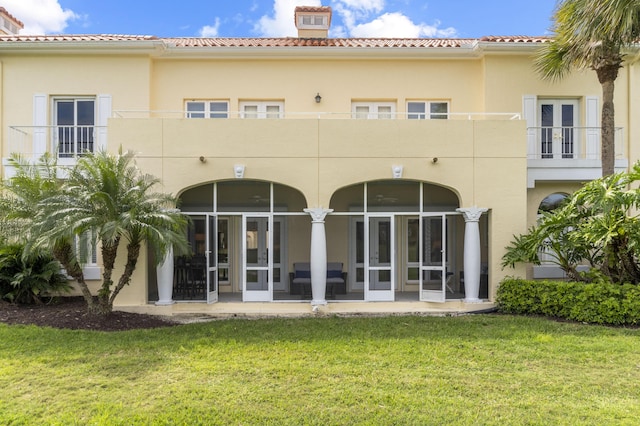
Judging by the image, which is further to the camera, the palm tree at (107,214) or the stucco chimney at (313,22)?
the stucco chimney at (313,22)

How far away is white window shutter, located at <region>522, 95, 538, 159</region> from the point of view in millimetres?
14016

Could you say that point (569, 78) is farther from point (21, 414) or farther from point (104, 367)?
point (21, 414)

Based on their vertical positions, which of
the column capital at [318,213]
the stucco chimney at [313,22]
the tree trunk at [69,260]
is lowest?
the tree trunk at [69,260]

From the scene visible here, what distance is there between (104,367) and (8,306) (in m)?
6.46

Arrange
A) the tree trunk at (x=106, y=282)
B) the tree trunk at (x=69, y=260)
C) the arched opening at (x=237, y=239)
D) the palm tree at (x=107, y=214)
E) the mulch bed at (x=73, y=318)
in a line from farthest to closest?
the arched opening at (x=237, y=239), the tree trunk at (x=106, y=282), the tree trunk at (x=69, y=260), the mulch bed at (x=73, y=318), the palm tree at (x=107, y=214)

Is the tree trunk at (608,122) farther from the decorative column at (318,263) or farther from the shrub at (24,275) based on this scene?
the shrub at (24,275)

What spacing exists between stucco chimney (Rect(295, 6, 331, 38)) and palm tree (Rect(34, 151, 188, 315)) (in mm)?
8527

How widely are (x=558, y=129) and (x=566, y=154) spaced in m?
0.84

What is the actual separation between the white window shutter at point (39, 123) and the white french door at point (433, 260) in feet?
37.3

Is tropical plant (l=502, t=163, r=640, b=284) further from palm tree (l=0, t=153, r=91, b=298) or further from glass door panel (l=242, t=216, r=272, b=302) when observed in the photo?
palm tree (l=0, t=153, r=91, b=298)

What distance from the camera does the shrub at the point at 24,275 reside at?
38.2 feet

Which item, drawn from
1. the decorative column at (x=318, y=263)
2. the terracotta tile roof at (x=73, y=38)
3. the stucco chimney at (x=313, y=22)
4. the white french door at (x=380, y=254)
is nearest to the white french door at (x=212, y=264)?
the decorative column at (x=318, y=263)

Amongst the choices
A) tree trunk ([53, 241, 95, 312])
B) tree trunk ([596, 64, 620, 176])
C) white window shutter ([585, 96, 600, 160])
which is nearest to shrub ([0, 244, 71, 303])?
tree trunk ([53, 241, 95, 312])

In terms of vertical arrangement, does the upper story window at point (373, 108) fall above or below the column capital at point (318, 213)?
above
